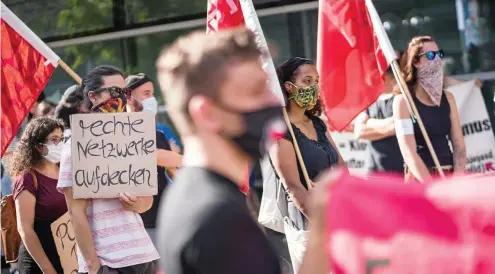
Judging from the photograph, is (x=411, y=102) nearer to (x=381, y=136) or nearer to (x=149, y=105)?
(x=381, y=136)

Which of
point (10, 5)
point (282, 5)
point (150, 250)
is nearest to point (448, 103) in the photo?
point (150, 250)

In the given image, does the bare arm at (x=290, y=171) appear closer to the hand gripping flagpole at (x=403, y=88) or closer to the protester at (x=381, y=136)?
the hand gripping flagpole at (x=403, y=88)

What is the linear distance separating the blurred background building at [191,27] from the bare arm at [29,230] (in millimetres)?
3957

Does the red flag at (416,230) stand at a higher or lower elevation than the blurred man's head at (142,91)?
lower

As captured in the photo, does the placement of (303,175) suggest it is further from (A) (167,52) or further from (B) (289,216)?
(A) (167,52)

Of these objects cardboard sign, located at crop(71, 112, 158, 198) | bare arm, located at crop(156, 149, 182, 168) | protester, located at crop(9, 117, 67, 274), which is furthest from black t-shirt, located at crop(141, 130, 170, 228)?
cardboard sign, located at crop(71, 112, 158, 198)

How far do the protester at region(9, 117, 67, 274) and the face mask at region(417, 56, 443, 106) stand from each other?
2.36 m

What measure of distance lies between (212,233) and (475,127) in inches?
237

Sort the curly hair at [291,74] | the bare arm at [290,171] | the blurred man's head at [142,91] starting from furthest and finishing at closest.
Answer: the blurred man's head at [142,91] < the curly hair at [291,74] < the bare arm at [290,171]

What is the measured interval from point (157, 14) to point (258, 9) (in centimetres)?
136

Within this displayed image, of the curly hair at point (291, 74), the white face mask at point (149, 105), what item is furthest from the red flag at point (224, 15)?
the white face mask at point (149, 105)

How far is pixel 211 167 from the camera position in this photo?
7.04 ft

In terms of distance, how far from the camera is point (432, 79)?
593 cm

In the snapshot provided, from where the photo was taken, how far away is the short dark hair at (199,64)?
6.98 feet
